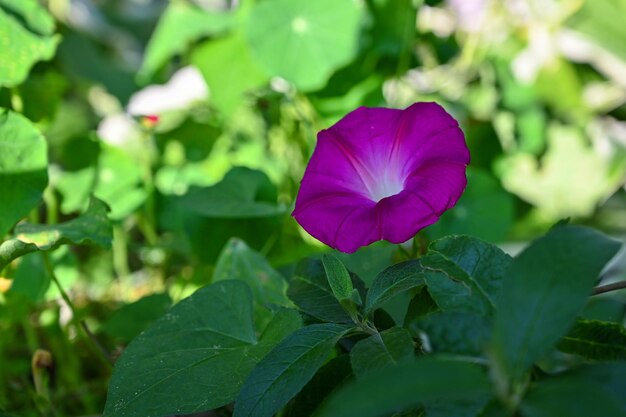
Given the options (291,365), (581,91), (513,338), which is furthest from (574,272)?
(581,91)

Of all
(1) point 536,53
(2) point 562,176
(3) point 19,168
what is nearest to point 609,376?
(3) point 19,168

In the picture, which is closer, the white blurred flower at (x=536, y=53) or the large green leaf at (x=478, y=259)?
the large green leaf at (x=478, y=259)

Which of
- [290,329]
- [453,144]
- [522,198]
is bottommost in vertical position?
[522,198]

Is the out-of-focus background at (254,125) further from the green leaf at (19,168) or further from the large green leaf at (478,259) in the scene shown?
the large green leaf at (478,259)

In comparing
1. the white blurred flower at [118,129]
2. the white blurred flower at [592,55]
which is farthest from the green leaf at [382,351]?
the white blurred flower at [592,55]

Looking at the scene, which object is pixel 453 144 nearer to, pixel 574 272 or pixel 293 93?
pixel 574 272

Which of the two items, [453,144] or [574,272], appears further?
[453,144]

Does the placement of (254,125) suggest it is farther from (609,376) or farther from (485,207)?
(609,376)
